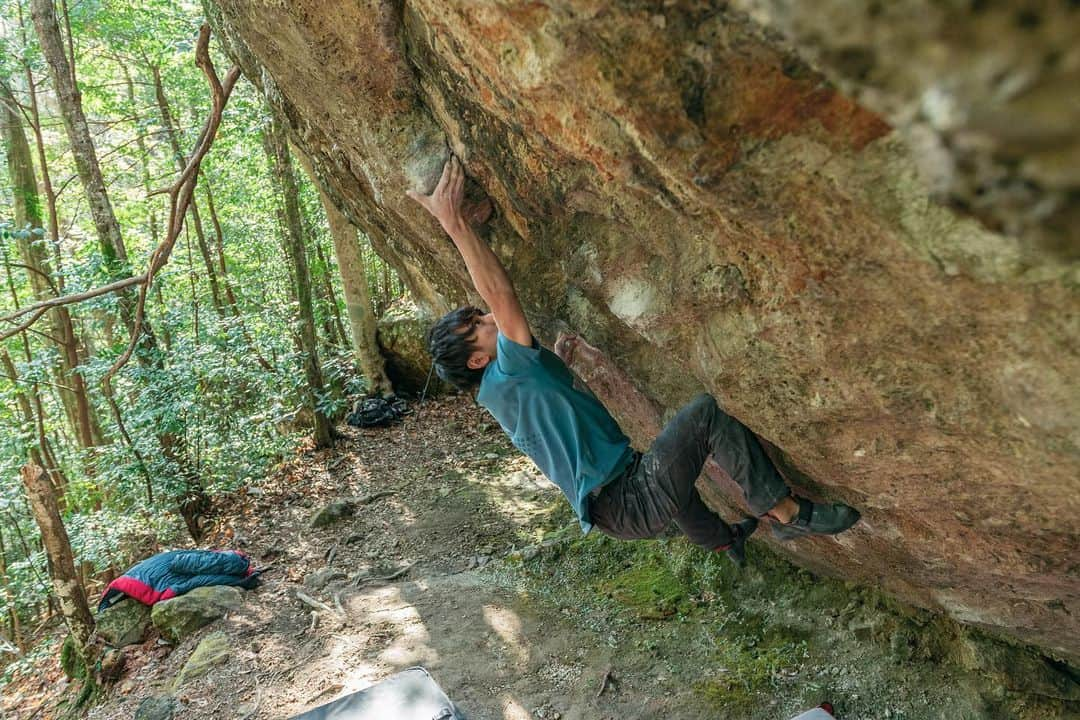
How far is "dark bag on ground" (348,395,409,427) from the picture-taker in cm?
1202

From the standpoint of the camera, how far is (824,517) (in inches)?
153

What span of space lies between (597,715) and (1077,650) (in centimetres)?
297

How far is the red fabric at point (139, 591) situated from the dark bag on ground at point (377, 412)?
4852 millimetres

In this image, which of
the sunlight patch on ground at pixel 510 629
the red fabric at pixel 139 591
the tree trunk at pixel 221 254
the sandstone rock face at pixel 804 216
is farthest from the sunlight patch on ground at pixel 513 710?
the tree trunk at pixel 221 254

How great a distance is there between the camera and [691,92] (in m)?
2.27

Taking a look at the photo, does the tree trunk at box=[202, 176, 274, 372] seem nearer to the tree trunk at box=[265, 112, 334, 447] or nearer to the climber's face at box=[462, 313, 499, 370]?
the tree trunk at box=[265, 112, 334, 447]

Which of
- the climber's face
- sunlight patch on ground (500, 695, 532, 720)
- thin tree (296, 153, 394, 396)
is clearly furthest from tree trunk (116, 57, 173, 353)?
the climber's face

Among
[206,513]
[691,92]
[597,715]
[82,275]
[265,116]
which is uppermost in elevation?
[265,116]

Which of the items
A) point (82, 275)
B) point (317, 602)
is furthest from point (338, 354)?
point (317, 602)

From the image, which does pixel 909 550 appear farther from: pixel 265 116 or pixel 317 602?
pixel 265 116

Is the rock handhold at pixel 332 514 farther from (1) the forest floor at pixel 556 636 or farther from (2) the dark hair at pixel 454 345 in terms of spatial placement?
(2) the dark hair at pixel 454 345

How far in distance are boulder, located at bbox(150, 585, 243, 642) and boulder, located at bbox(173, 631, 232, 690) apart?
450mm

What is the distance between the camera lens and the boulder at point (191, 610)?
7008 millimetres

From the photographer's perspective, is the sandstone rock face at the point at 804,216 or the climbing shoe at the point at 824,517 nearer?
the sandstone rock face at the point at 804,216
